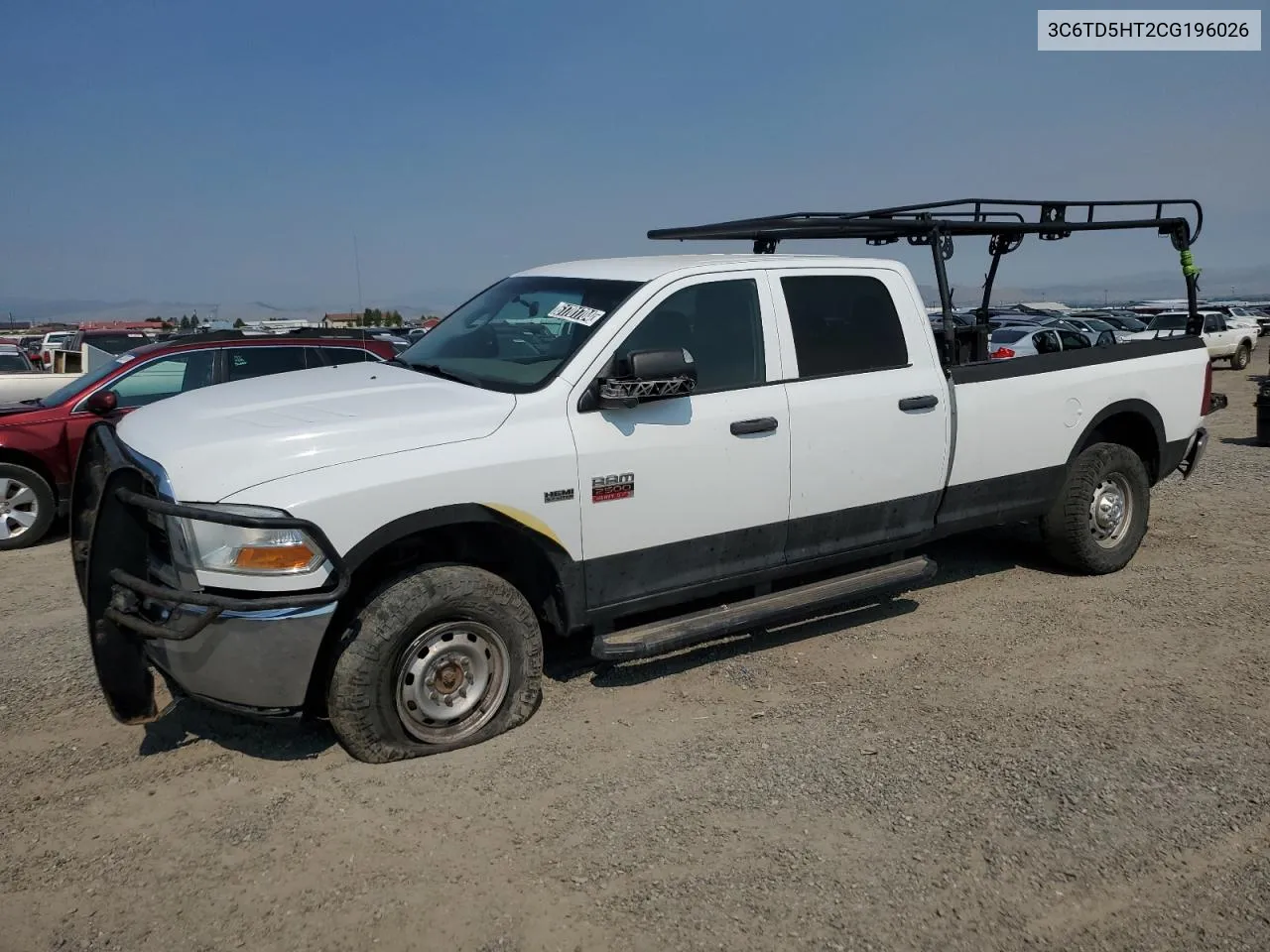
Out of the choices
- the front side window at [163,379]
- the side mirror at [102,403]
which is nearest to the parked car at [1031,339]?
the front side window at [163,379]

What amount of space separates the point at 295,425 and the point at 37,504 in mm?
5244

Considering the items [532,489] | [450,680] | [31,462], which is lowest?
[450,680]

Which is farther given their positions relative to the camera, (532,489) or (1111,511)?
(1111,511)

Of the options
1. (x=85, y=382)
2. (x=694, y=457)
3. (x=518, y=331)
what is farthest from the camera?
(x=85, y=382)

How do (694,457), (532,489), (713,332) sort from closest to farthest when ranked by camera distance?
(532,489) → (694,457) → (713,332)

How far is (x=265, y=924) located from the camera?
3.03 meters

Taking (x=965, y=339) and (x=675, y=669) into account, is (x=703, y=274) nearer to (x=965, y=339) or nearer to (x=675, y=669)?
(x=675, y=669)

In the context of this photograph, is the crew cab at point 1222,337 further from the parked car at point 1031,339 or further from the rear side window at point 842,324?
the rear side window at point 842,324

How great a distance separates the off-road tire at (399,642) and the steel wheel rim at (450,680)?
26mm

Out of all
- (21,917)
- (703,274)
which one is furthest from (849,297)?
(21,917)

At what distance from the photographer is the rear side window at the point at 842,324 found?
4.88 m

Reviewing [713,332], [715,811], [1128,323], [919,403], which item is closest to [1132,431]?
[919,403]

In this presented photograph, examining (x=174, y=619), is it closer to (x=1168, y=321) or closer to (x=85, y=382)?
(x=85, y=382)

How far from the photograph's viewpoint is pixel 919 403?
517 centimetres
